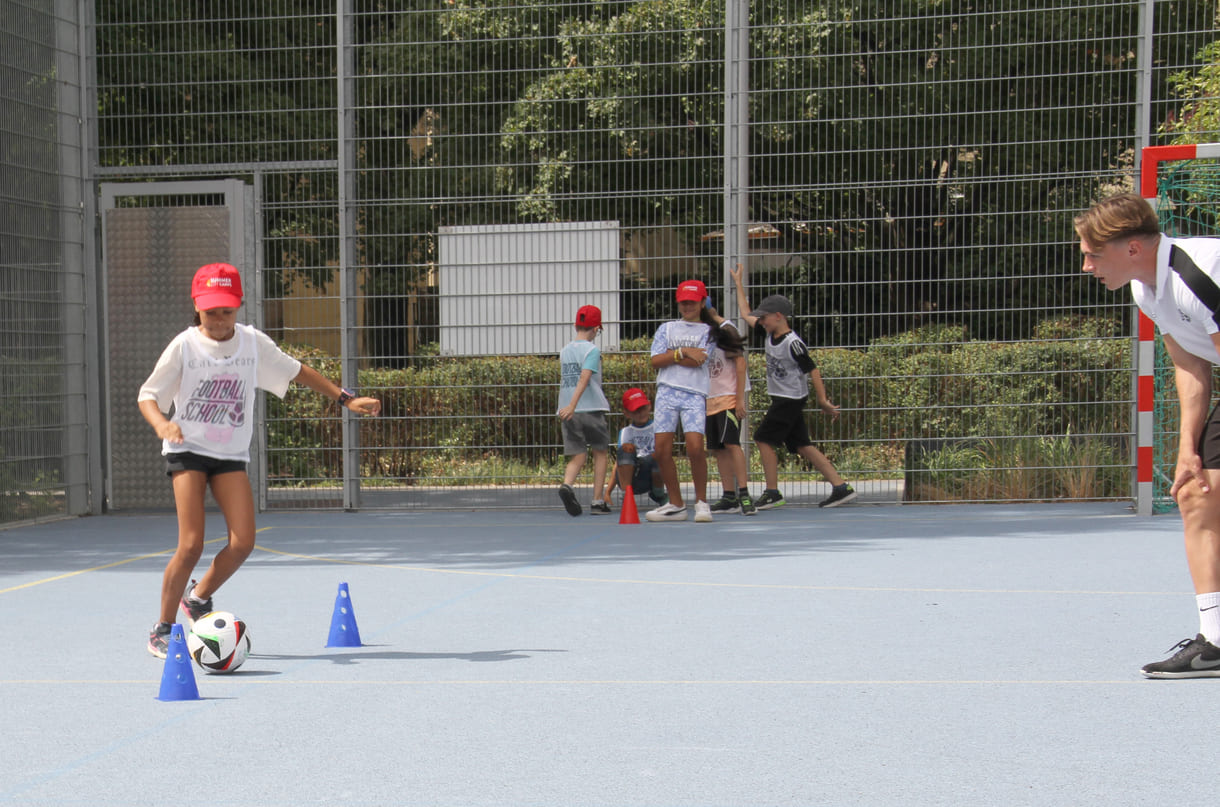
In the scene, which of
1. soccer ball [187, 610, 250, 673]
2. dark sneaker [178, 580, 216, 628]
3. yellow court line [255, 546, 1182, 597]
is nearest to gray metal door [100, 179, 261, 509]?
yellow court line [255, 546, 1182, 597]

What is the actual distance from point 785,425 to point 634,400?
1.42 metres

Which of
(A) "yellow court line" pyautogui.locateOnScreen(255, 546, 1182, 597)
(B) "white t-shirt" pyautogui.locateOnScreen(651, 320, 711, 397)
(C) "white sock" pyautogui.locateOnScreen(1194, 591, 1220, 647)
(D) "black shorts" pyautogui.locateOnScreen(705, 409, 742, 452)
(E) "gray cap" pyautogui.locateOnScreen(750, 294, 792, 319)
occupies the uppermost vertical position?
(E) "gray cap" pyautogui.locateOnScreen(750, 294, 792, 319)

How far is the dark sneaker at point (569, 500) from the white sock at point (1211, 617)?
6.94 metres

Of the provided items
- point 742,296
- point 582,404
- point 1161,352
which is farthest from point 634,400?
point 1161,352

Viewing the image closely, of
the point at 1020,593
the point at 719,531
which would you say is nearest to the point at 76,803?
the point at 1020,593

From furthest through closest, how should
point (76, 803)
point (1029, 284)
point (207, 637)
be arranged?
point (1029, 284) → point (207, 637) → point (76, 803)

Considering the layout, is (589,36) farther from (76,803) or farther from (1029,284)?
(76,803)

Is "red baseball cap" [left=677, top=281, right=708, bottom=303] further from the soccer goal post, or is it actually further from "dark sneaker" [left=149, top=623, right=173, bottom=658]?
"dark sneaker" [left=149, top=623, right=173, bottom=658]

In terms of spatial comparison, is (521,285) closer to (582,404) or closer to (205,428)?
(582,404)

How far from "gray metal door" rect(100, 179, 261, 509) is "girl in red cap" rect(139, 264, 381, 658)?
6.72 m

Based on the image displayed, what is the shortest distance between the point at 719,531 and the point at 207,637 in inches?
221

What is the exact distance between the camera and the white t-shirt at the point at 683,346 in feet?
37.1

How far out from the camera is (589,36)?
1223 cm

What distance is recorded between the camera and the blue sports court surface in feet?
13.4
